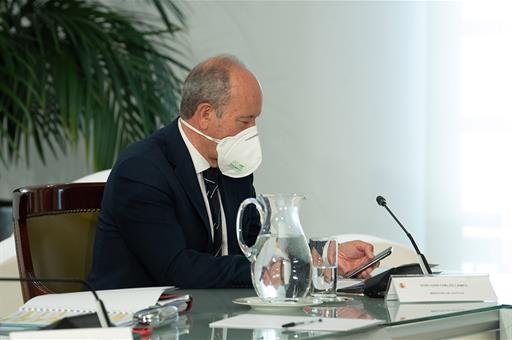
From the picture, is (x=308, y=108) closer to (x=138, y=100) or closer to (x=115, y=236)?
(x=138, y=100)

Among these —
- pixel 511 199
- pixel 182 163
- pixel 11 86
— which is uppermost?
pixel 11 86

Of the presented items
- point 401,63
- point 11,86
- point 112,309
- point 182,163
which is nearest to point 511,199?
point 401,63

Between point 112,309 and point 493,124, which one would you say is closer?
point 112,309

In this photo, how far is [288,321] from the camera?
165cm

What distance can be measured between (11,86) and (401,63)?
2.11 metres

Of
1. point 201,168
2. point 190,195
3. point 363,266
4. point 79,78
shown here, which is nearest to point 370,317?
point 363,266

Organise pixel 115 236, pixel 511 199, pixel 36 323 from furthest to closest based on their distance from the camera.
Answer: pixel 511 199
pixel 115 236
pixel 36 323

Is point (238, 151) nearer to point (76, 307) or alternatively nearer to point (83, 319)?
point (76, 307)

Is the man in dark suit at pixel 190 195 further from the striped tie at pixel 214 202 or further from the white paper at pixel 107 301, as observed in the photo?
the white paper at pixel 107 301

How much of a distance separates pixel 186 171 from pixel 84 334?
4.11 ft

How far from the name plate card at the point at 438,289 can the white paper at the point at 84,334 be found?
82 cm

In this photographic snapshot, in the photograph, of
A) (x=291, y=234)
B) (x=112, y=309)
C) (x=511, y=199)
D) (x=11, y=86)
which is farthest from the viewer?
(x=511, y=199)

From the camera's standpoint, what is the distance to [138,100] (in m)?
4.23

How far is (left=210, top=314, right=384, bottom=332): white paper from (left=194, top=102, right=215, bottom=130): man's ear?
100 cm
